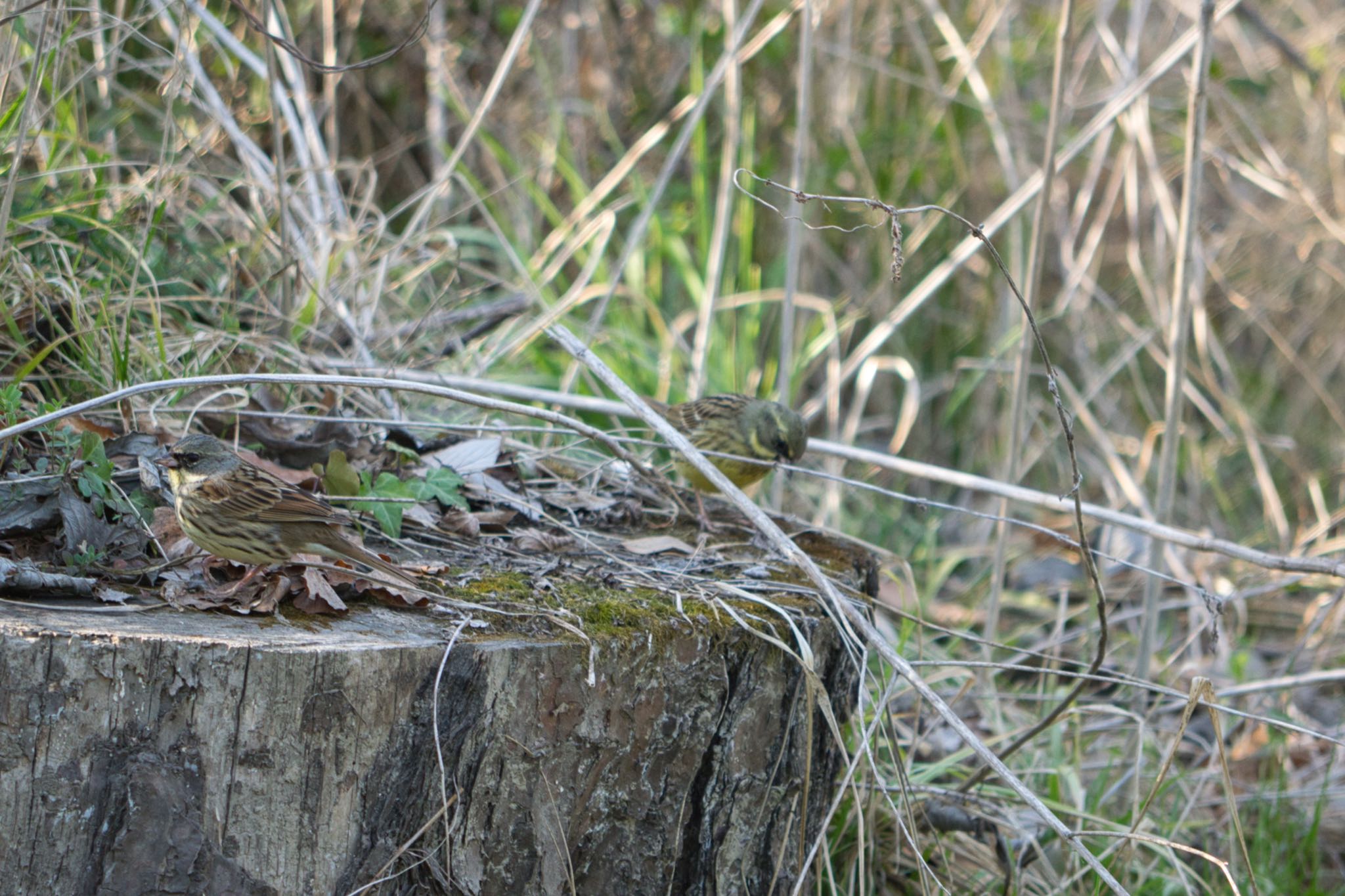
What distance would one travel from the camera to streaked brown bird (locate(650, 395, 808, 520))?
4.20 meters

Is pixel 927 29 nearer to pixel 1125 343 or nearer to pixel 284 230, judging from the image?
pixel 1125 343

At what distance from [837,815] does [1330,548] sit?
149 inches

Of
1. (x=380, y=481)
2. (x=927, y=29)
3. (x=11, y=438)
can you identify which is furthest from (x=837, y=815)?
(x=927, y=29)

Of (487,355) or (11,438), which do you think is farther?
(487,355)

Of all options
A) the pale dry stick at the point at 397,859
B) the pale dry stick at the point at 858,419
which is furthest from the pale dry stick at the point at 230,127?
the pale dry stick at the point at 858,419

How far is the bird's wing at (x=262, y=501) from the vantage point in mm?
2654

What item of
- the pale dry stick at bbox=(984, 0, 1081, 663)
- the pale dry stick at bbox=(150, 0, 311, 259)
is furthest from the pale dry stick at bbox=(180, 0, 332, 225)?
the pale dry stick at bbox=(984, 0, 1081, 663)

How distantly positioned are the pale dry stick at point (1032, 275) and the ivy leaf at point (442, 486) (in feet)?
5.99

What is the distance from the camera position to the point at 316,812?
7.62 feet

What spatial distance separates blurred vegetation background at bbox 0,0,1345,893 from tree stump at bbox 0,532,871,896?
0.41 metres

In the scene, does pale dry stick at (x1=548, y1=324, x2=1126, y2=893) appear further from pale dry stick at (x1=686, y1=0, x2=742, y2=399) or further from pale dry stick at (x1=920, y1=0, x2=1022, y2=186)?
pale dry stick at (x1=920, y1=0, x2=1022, y2=186)

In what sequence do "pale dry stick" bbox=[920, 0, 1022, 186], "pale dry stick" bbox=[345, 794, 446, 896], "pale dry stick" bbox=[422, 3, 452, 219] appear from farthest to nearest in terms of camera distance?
1. "pale dry stick" bbox=[422, 3, 452, 219]
2. "pale dry stick" bbox=[920, 0, 1022, 186]
3. "pale dry stick" bbox=[345, 794, 446, 896]

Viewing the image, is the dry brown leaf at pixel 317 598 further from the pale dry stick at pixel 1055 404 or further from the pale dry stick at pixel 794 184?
the pale dry stick at pixel 794 184

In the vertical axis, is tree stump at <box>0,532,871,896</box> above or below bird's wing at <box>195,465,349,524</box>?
below
